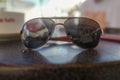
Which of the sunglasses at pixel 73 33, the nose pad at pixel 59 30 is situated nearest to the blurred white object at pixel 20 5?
the nose pad at pixel 59 30

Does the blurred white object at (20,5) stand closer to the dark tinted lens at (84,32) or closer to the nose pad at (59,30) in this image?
the nose pad at (59,30)

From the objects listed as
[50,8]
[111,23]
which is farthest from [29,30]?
[111,23]

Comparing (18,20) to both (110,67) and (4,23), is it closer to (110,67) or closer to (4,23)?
(4,23)

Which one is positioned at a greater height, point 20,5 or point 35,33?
point 35,33

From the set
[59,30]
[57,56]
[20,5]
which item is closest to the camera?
[57,56]

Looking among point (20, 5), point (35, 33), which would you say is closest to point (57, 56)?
point (35, 33)

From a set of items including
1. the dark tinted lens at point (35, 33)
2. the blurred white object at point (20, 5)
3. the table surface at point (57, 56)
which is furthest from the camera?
the blurred white object at point (20, 5)

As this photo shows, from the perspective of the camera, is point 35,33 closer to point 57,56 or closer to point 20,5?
point 57,56
